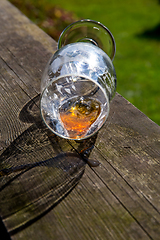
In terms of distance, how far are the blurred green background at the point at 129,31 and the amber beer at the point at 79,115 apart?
1719 millimetres

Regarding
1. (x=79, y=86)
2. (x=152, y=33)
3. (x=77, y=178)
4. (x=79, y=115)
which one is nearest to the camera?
(x=77, y=178)

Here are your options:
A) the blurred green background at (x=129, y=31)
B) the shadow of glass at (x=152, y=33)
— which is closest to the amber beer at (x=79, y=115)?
the blurred green background at (x=129, y=31)

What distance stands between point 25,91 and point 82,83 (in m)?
0.32

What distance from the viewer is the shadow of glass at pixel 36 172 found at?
2.67 feet

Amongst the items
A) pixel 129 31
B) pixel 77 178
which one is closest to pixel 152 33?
pixel 129 31

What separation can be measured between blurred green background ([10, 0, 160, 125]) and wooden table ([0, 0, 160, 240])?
178 centimetres

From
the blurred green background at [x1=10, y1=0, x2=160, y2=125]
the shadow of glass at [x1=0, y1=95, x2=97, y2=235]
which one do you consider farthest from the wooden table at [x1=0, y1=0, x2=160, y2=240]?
the blurred green background at [x1=10, y1=0, x2=160, y2=125]

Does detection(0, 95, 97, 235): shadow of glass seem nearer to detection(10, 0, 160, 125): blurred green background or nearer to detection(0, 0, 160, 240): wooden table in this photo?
detection(0, 0, 160, 240): wooden table

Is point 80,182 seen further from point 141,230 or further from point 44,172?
point 141,230

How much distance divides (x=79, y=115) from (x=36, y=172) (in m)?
0.35

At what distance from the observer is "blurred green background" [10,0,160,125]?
3.10m

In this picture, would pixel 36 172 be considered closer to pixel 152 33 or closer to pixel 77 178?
pixel 77 178

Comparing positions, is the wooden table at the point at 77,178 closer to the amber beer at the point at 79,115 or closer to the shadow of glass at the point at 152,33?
the amber beer at the point at 79,115

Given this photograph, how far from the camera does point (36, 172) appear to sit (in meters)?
0.92
